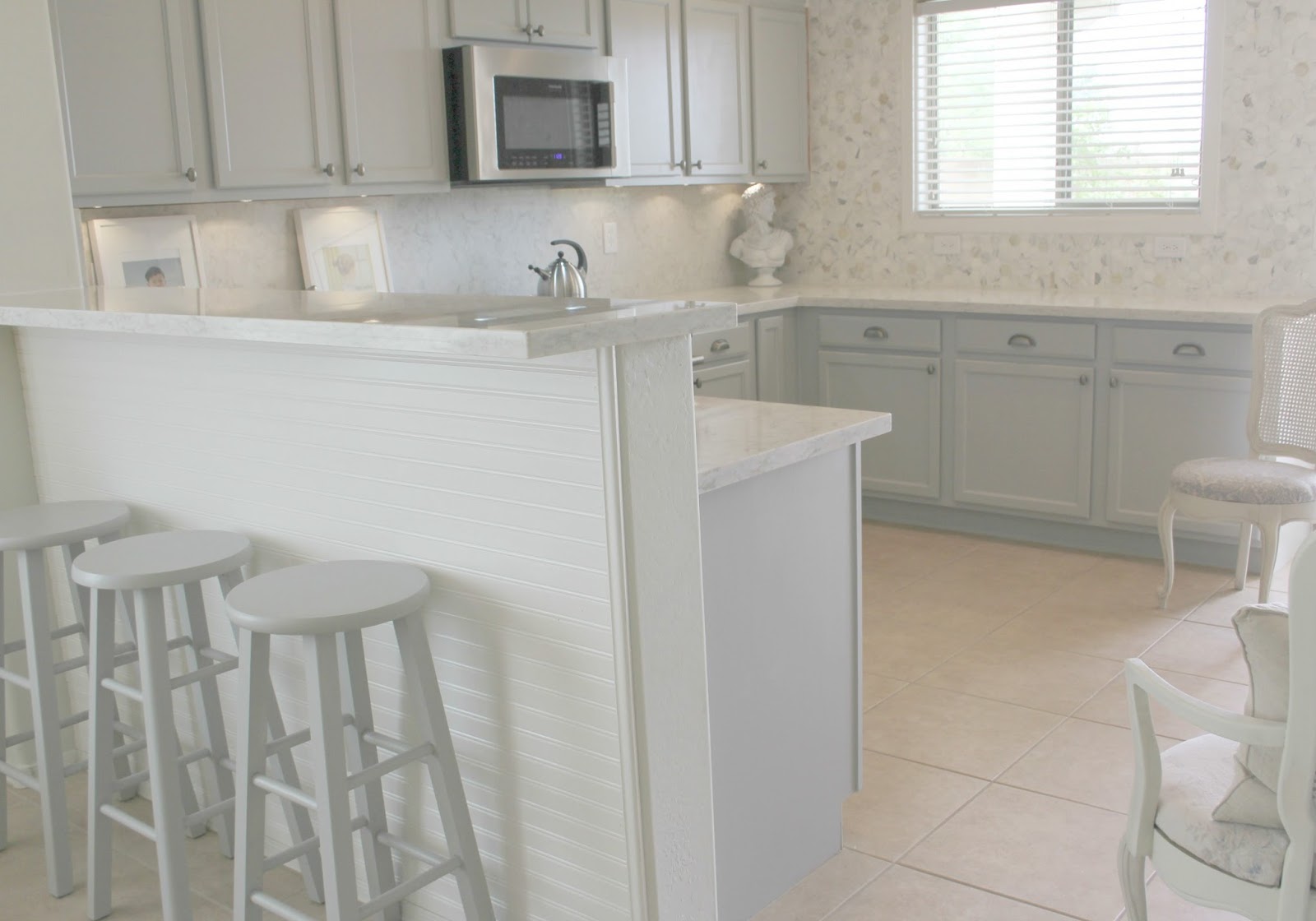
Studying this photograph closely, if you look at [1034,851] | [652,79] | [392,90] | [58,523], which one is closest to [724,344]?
[652,79]

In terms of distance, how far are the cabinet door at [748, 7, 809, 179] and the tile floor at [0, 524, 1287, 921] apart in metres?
2.00

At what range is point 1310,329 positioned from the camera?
375cm

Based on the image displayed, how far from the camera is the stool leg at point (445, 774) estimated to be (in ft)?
6.40

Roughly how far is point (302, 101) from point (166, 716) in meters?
2.11

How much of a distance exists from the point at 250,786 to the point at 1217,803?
1476mm

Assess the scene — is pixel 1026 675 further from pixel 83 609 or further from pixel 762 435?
pixel 83 609

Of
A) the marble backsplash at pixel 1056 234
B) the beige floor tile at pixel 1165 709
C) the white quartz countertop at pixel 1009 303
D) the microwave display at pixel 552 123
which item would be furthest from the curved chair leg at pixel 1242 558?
the microwave display at pixel 552 123

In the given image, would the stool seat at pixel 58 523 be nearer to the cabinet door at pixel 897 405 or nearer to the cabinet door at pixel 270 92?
the cabinet door at pixel 270 92

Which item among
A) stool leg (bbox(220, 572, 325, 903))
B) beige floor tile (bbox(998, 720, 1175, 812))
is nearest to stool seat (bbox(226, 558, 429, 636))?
stool leg (bbox(220, 572, 325, 903))

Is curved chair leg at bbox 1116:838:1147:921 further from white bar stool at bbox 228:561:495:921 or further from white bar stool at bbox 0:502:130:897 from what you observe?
white bar stool at bbox 0:502:130:897

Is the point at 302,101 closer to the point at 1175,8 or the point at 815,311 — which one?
the point at 815,311

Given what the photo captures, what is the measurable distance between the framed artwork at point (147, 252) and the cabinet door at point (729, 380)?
187 cm

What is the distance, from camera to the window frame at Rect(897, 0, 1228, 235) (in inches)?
173

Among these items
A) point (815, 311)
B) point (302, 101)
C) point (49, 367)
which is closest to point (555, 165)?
point (302, 101)
